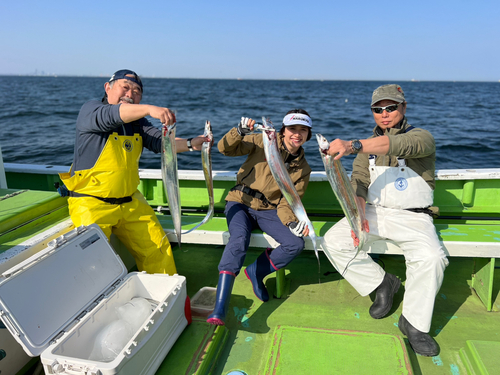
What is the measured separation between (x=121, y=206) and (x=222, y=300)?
123cm

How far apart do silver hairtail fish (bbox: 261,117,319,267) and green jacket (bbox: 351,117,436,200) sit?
64 cm

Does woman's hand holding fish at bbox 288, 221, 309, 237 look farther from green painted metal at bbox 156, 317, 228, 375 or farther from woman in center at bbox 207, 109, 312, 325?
green painted metal at bbox 156, 317, 228, 375

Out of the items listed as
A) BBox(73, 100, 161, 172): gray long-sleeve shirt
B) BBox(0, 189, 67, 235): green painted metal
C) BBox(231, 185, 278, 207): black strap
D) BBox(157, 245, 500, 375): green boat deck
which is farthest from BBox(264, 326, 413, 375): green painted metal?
BBox(0, 189, 67, 235): green painted metal

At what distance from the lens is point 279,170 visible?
3092 mm

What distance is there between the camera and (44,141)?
14.1 metres

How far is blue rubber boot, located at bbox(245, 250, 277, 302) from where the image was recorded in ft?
11.4

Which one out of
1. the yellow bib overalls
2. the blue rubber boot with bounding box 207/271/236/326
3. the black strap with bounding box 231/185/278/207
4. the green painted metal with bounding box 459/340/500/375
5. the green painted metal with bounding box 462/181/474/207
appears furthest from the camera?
the green painted metal with bounding box 462/181/474/207

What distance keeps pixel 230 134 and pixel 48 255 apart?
A: 1.74 meters

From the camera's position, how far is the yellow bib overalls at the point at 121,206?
305 cm

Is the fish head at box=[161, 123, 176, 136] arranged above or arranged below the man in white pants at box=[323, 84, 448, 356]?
above

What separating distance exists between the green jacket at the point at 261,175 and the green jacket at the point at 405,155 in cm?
53

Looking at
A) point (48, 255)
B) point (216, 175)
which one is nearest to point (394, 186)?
point (216, 175)

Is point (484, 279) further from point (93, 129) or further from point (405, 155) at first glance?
point (93, 129)

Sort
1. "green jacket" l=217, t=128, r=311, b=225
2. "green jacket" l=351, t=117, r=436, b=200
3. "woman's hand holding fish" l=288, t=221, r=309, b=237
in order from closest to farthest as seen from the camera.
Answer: "green jacket" l=351, t=117, r=436, b=200
"woman's hand holding fish" l=288, t=221, r=309, b=237
"green jacket" l=217, t=128, r=311, b=225
